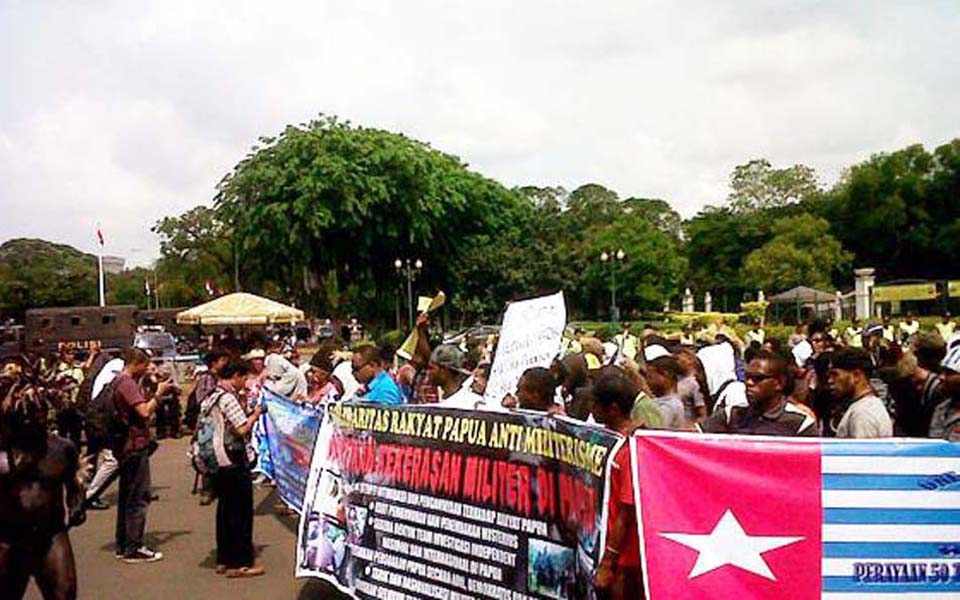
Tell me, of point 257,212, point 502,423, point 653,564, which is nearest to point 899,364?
point 502,423

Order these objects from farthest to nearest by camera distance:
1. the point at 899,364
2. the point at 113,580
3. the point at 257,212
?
the point at 257,212
the point at 113,580
the point at 899,364

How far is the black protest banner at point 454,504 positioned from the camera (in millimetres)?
4898

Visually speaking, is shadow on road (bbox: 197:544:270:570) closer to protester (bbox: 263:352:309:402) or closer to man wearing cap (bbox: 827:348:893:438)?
protester (bbox: 263:352:309:402)

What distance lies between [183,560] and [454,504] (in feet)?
15.2

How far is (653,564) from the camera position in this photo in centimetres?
426

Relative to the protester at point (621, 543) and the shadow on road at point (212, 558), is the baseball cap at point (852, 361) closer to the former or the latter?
the protester at point (621, 543)

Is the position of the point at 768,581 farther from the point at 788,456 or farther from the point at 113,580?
the point at 113,580

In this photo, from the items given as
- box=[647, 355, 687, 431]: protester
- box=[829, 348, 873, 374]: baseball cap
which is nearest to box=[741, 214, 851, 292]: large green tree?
box=[647, 355, 687, 431]: protester

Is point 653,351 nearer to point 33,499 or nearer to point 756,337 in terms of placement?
point 33,499

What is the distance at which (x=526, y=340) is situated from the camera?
8.91 m

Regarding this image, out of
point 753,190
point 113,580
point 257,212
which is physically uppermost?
point 753,190

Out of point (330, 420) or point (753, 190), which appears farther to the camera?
point (753, 190)

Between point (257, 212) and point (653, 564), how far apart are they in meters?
39.4

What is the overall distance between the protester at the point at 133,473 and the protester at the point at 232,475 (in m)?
1.00
